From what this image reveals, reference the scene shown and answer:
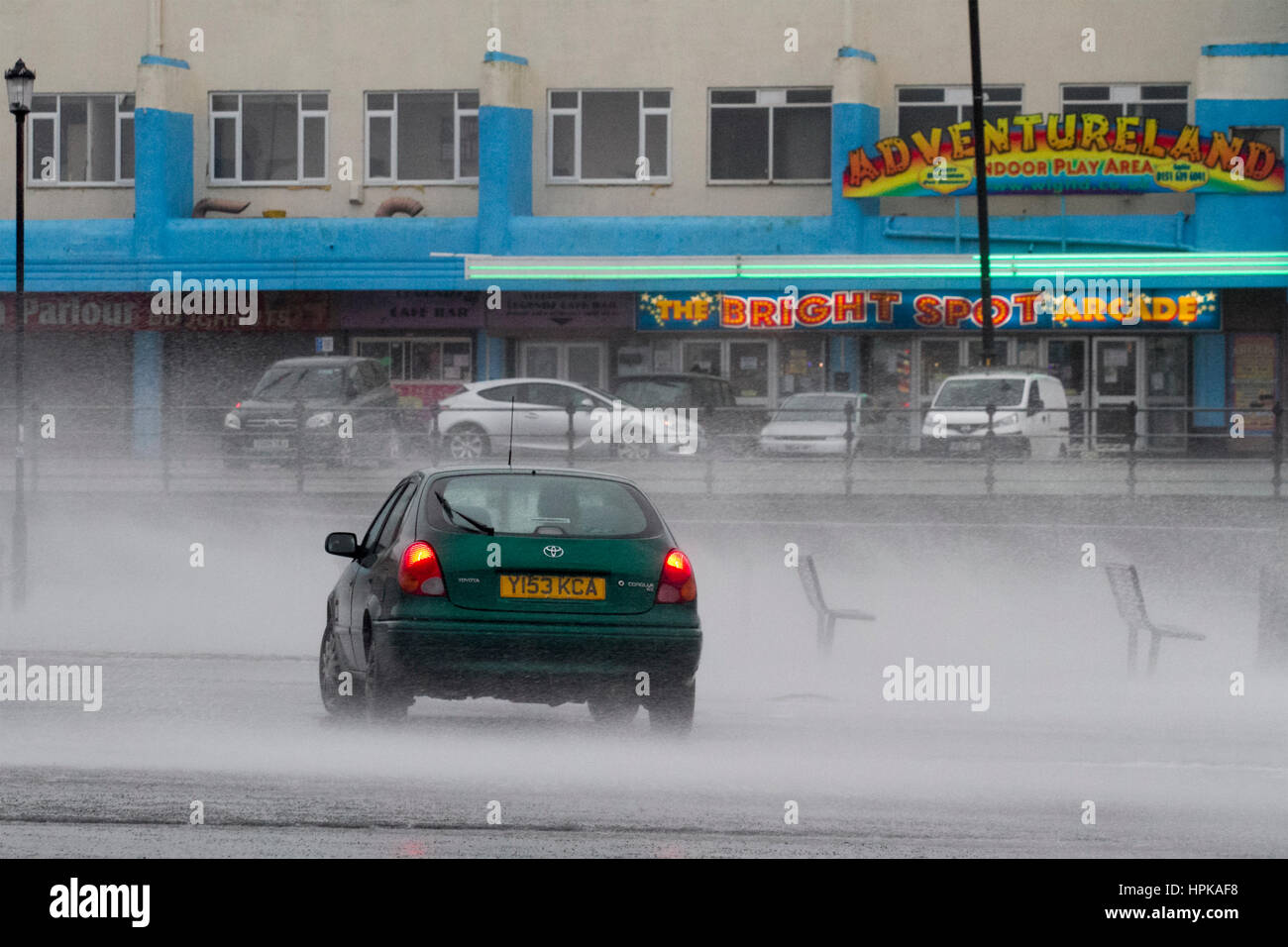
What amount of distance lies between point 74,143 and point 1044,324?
19.8 meters

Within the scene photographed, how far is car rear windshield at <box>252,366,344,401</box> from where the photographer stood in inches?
1153

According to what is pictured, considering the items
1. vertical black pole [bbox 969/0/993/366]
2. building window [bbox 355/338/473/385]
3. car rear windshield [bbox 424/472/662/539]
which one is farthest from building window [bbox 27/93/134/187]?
car rear windshield [bbox 424/472/662/539]

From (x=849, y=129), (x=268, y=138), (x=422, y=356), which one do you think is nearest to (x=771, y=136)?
(x=849, y=129)

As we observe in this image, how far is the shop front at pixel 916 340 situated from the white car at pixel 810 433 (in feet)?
36.1

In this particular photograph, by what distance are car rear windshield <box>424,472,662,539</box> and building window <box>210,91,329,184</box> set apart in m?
29.8

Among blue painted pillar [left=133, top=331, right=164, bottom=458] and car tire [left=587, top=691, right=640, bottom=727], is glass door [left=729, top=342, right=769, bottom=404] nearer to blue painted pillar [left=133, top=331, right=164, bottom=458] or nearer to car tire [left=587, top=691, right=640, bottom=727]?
blue painted pillar [left=133, top=331, right=164, bottom=458]

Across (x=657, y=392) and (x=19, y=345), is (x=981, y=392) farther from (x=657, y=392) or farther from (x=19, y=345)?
(x=19, y=345)

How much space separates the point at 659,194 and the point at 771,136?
244 cm

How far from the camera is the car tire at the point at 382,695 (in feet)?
31.9

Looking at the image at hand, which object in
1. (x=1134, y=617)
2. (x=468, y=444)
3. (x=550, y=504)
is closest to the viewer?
(x=550, y=504)

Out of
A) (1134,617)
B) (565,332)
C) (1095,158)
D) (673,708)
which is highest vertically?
(1095,158)

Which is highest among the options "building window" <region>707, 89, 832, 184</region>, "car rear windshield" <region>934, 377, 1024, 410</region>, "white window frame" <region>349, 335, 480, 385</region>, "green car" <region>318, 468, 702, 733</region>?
"building window" <region>707, 89, 832, 184</region>

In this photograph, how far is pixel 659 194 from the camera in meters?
38.2
